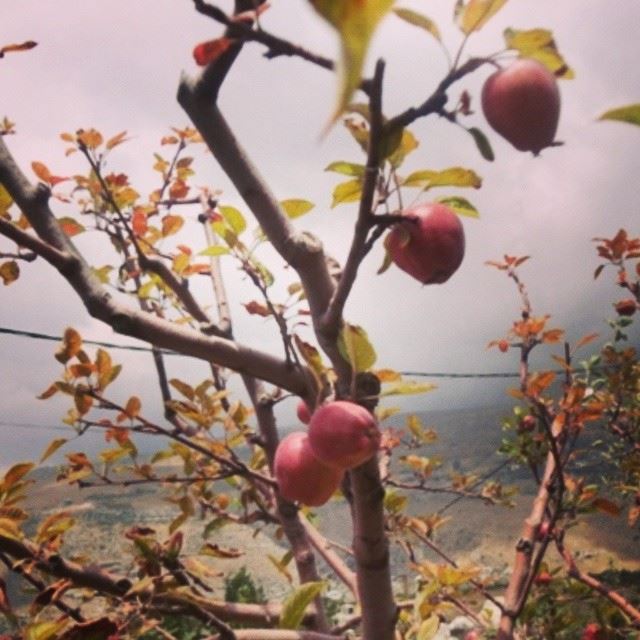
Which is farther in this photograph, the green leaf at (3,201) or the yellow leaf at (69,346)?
the yellow leaf at (69,346)

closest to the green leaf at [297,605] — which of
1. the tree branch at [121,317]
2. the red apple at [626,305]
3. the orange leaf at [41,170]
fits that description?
the tree branch at [121,317]

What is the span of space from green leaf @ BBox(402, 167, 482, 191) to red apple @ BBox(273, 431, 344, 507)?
0.39 meters

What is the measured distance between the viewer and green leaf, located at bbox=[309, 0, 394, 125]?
138mm

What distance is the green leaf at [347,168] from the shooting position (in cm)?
68

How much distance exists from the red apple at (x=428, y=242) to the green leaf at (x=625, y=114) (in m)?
0.25

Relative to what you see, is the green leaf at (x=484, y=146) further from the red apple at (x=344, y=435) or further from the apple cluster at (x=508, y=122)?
the red apple at (x=344, y=435)

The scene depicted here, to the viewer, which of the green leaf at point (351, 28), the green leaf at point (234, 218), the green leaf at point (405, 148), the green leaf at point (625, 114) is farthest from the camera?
the green leaf at point (234, 218)

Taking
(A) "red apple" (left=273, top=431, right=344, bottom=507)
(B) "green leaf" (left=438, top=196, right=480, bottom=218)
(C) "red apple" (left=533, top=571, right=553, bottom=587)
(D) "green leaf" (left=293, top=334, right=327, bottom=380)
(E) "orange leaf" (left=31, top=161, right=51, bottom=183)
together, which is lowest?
(C) "red apple" (left=533, top=571, right=553, bottom=587)

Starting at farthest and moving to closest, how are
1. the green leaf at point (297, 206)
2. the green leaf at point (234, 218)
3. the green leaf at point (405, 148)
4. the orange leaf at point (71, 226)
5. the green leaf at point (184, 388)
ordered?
the green leaf at point (184, 388)
the orange leaf at point (71, 226)
the green leaf at point (234, 218)
the green leaf at point (297, 206)
the green leaf at point (405, 148)

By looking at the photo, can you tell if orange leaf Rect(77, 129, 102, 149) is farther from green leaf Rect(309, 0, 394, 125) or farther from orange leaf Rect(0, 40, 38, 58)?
green leaf Rect(309, 0, 394, 125)

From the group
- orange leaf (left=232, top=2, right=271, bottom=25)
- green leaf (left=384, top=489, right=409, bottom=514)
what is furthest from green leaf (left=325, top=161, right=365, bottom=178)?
green leaf (left=384, top=489, right=409, bottom=514)

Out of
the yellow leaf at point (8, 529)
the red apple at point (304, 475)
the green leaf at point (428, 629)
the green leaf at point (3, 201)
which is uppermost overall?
the green leaf at point (3, 201)

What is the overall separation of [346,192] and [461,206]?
0.16m

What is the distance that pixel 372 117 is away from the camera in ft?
1.39
